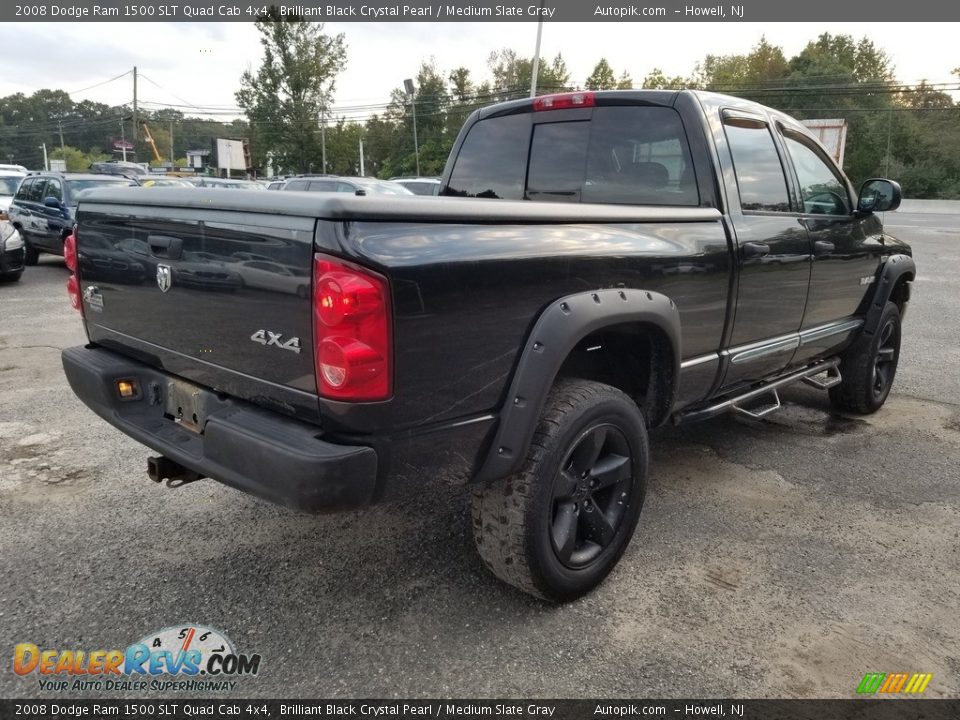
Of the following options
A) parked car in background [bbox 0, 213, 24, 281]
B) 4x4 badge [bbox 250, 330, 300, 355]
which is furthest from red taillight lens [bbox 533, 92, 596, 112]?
parked car in background [bbox 0, 213, 24, 281]

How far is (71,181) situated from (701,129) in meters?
11.9

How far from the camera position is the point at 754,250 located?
321 centimetres

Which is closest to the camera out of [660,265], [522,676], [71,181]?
[522,676]

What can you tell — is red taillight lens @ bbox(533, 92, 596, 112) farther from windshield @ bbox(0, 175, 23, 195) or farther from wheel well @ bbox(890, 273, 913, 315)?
windshield @ bbox(0, 175, 23, 195)

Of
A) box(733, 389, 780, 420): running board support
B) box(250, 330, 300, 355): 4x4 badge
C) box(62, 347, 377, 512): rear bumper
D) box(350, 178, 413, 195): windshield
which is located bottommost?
box(733, 389, 780, 420): running board support

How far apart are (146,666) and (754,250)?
300cm

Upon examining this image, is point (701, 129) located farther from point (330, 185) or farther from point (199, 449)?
point (330, 185)

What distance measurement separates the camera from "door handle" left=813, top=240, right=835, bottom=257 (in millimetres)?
3732

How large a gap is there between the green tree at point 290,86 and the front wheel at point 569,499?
52567 mm

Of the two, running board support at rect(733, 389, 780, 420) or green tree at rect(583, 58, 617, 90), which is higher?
green tree at rect(583, 58, 617, 90)

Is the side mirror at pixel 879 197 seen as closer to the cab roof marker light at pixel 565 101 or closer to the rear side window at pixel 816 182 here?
the rear side window at pixel 816 182

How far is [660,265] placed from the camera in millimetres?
2727

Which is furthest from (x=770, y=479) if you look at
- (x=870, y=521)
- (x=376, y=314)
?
(x=376, y=314)

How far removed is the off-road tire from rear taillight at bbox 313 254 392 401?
13.0 feet
